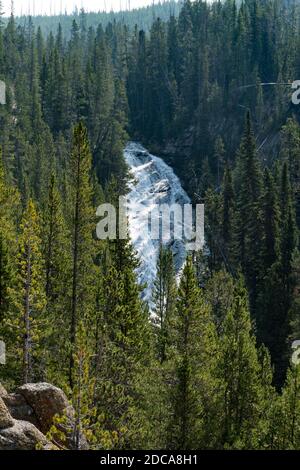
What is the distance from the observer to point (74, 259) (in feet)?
109

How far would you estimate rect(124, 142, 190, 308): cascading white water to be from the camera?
77.1 meters

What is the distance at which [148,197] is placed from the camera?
9531 cm

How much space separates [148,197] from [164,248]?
18862 mm

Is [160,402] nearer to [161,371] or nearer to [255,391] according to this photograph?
[161,371]

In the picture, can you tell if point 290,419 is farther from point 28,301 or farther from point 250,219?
point 250,219

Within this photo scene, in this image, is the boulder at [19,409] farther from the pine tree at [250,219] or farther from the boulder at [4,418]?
the pine tree at [250,219]

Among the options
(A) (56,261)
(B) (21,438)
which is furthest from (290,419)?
(A) (56,261)

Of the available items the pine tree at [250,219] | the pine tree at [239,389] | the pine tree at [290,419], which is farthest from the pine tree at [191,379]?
the pine tree at [250,219]

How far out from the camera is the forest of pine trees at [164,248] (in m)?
27.1

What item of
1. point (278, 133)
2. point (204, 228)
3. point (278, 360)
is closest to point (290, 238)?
point (278, 360)

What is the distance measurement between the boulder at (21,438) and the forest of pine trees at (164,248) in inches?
54.7

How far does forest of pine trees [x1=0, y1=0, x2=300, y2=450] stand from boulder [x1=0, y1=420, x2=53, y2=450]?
1390 mm

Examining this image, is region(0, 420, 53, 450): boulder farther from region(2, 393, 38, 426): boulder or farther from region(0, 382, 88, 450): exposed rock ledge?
region(2, 393, 38, 426): boulder

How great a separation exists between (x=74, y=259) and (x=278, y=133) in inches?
2869
